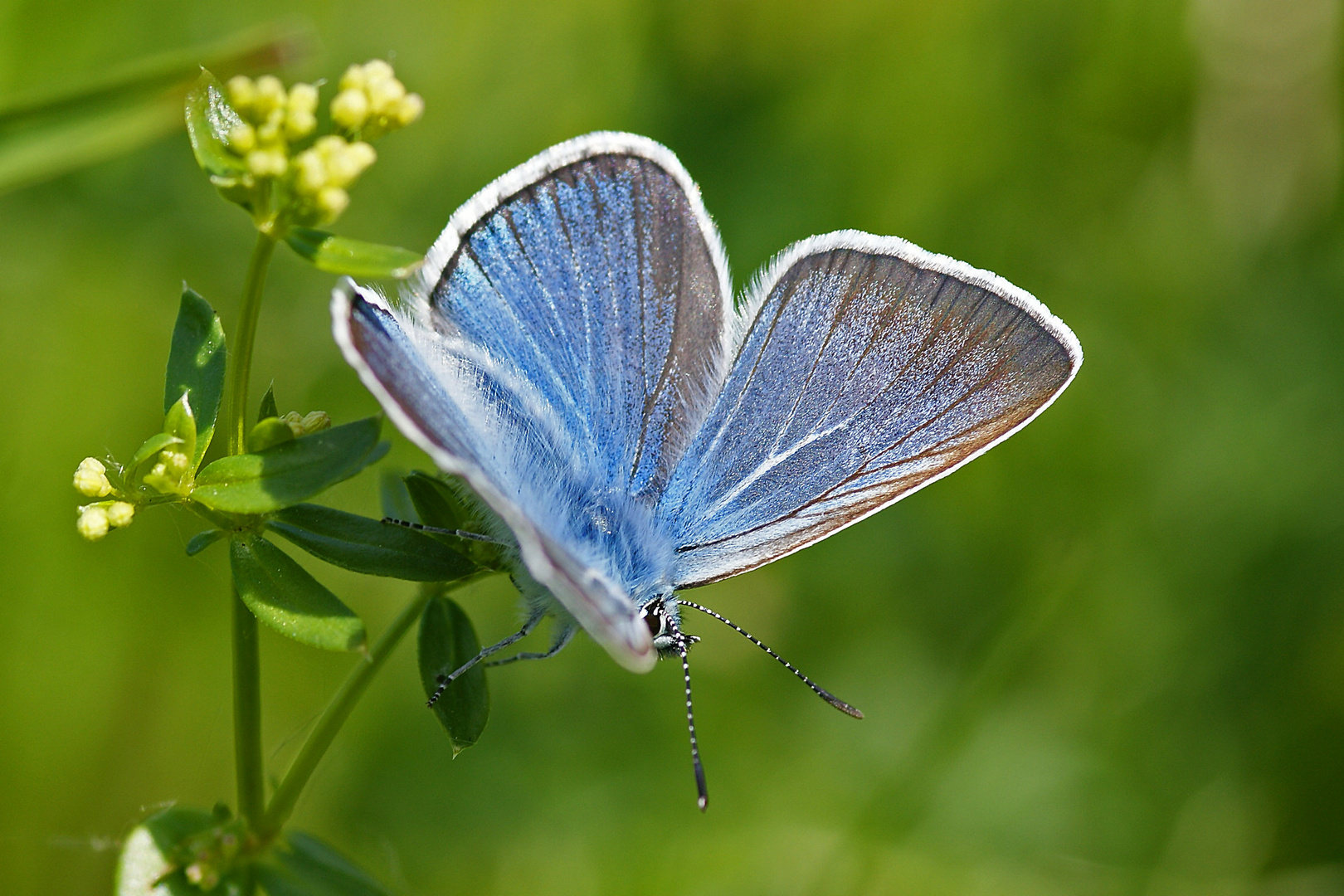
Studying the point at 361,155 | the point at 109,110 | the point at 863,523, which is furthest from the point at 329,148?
the point at 863,523

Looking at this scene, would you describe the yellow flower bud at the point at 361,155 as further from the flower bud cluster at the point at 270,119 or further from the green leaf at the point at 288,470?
the green leaf at the point at 288,470

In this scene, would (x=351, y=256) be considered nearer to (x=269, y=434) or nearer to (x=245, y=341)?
(x=245, y=341)

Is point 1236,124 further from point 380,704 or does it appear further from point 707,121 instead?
point 380,704

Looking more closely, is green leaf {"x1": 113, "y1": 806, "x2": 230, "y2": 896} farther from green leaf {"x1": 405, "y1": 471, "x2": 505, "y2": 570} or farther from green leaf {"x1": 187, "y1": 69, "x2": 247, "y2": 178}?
green leaf {"x1": 187, "y1": 69, "x2": 247, "y2": 178}

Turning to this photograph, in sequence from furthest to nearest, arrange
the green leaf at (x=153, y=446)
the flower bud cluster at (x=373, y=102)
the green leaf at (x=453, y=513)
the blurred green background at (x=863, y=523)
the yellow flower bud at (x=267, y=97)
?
the blurred green background at (x=863, y=523) < the green leaf at (x=453, y=513) < the flower bud cluster at (x=373, y=102) < the yellow flower bud at (x=267, y=97) < the green leaf at (x=153, y=446)

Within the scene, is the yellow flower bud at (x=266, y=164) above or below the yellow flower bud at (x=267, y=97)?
below

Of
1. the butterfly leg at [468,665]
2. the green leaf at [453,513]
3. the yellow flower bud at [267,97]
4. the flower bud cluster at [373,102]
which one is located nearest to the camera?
the yellow flower bud at [267,97]

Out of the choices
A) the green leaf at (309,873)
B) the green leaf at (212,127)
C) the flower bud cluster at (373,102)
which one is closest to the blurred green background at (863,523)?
the green leaf at (309,873)

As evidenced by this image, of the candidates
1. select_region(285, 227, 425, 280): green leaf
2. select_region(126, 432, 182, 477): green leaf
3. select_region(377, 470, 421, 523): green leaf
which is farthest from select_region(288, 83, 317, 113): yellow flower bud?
select_region(377, 470, 421, 523): green leaf
